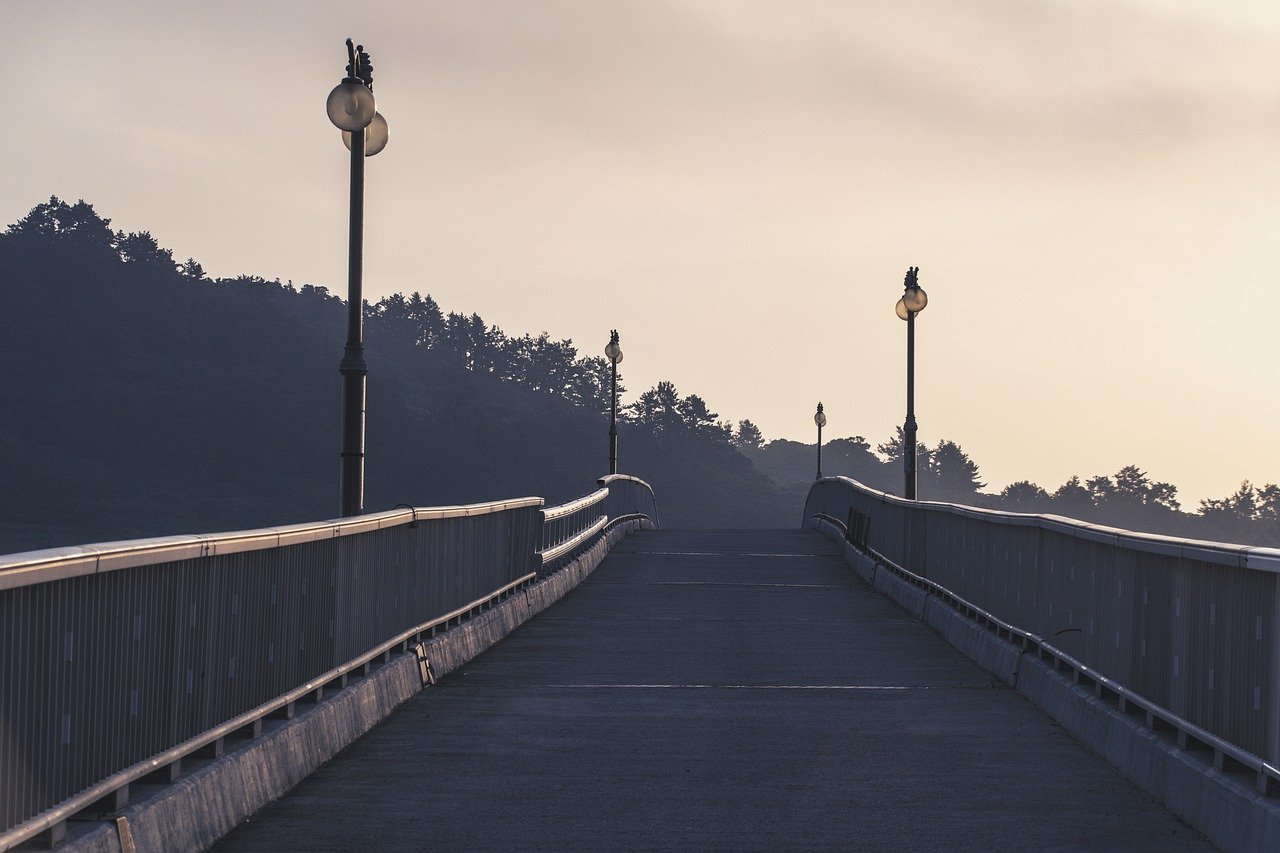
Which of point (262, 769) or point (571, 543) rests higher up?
point (571, 543)

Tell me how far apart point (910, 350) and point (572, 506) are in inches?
382

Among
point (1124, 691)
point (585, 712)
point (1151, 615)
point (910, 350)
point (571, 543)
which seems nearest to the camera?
point (1151, 615)

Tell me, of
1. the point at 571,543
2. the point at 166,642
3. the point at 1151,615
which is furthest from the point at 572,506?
the point at 166,642

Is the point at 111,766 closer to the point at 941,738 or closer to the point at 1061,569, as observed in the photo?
the point at 941,738

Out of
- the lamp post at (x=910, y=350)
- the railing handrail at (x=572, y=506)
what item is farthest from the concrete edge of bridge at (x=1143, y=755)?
the lamp post at (x=910, y=350)

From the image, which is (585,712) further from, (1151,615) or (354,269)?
(354,269)

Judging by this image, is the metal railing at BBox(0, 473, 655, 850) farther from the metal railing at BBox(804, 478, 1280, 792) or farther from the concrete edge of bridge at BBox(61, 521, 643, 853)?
the metal railing at BBox(804, 478, 1280, 792)

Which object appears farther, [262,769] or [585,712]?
[585,712]

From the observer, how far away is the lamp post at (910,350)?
1256 inches

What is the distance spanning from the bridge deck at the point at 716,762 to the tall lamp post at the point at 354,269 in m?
2.07

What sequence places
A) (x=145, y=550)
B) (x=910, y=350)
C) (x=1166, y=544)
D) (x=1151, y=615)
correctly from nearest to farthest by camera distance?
(x=145, y=550) → (x=1166, y=544) → (x=1151, y=615) → (x=910, y=350)

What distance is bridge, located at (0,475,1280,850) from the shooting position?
7.13m

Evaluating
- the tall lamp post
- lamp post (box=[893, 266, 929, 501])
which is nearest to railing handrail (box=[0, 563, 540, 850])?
the tall lamp post

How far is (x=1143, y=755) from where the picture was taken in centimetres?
964
